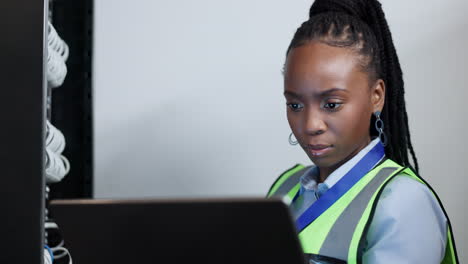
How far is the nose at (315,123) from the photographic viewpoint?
983 millimetres

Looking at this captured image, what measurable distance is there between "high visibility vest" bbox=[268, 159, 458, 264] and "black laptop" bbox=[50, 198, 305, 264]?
0.28 metres

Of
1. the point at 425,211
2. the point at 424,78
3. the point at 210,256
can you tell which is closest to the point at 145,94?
the point at 424,78

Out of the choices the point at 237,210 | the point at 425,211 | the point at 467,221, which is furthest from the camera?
the point at 467,221

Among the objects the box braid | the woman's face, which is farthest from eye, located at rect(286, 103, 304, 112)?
the box braid

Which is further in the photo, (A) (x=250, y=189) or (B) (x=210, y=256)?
(A) (x=250, y=189)

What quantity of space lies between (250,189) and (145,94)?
35 cm

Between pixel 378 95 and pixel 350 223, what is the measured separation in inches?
9.3

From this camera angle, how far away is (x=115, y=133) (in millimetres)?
1508

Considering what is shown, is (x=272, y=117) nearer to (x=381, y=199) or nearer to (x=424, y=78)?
(x=424, y=78)

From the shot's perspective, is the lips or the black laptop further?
the lips

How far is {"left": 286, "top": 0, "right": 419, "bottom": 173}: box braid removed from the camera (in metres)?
1.01

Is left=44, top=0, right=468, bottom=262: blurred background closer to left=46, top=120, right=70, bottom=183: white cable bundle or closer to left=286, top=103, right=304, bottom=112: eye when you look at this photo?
left=46, top=120, right=70, bottom=183: white cable bundle

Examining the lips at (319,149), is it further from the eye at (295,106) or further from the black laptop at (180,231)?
the black laptop at (180,231)
